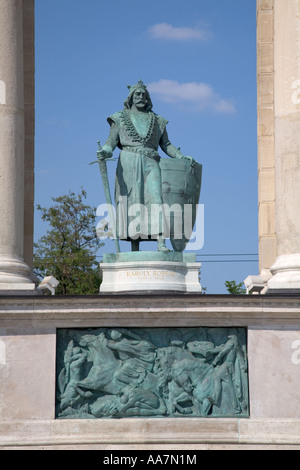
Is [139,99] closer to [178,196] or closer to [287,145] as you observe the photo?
[178,196]

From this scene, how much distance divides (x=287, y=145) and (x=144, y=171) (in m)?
4.39

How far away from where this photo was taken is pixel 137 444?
25906 millimetres

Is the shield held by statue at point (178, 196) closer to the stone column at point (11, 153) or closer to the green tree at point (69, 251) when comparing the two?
the stone column at point (11, 153)

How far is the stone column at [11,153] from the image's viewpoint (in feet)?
92.1

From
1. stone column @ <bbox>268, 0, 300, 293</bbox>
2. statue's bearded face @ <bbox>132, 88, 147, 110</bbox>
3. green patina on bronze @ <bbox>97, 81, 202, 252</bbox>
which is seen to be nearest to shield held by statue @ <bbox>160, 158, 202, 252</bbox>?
green patina on bronze @ <bbox>97, 81, 202, 252</bbox>

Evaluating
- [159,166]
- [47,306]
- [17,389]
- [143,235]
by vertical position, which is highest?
[159,166]

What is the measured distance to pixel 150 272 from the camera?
1134 inches

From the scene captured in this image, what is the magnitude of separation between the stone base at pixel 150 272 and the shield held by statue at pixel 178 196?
1334mm

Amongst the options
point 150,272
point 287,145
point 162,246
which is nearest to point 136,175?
point 162,246

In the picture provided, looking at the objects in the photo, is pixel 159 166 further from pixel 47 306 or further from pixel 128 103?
pixel 47 306

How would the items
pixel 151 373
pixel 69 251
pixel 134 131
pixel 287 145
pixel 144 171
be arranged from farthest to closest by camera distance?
pixel 69 251, pixel 134 131, pixel 144 171, pixel 287 145, pixel 151 373

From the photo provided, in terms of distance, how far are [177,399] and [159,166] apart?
7.63 metres

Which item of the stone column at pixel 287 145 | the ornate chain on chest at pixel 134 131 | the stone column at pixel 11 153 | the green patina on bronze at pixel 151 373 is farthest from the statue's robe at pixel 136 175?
the green patina on bronze at pixel 151 373
